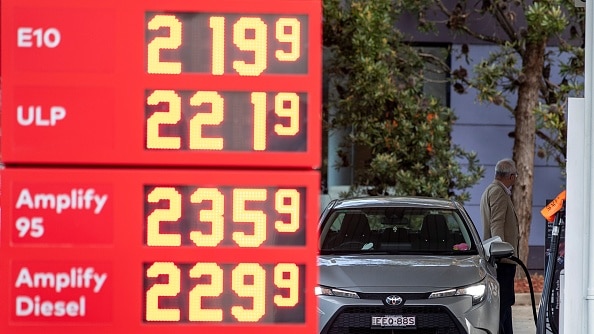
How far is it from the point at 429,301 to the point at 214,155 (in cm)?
577

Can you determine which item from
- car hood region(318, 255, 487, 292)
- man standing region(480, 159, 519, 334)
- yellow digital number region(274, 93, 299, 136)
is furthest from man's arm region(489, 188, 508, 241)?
yellow digital number region(274, 93, 299, 136)

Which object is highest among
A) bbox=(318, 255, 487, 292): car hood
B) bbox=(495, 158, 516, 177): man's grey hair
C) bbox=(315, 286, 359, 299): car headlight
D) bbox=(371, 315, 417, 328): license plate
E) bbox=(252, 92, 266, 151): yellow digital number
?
bbox=(252, 92, 266, 151): yellow digital number

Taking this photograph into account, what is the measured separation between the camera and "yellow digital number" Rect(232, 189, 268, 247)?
5.75 meters

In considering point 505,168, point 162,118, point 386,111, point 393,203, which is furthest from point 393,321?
point 386,111

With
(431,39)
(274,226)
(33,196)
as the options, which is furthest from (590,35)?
(431,39)

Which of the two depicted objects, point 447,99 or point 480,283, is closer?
point 480,283

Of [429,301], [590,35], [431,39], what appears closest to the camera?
[590,35]

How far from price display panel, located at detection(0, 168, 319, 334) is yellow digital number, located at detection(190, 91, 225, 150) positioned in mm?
122

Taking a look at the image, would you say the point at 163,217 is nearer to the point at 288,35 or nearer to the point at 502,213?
the point at 288,35

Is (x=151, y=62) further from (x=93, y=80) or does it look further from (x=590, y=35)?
(x=590, y=35)

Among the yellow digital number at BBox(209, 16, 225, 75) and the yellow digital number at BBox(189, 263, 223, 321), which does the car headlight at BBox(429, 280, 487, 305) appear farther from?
the yellow digital number at BBox(209, 16, 225, 75)

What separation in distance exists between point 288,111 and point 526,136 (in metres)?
14.4

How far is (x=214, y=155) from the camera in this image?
5.73 m

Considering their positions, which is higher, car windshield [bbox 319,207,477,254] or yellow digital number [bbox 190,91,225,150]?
yellow digital number [bbox 190,91,225,150]
